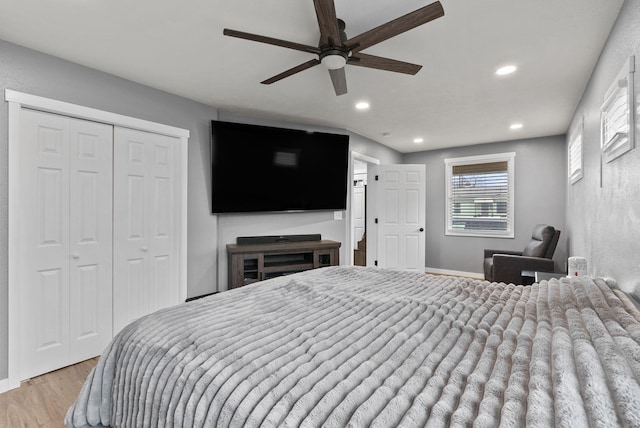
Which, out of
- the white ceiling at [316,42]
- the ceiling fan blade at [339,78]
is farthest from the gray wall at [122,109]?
the ceiling fan blade at [339,78]

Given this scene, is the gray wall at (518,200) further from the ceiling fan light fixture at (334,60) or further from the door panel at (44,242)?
the door panel at (44,242)

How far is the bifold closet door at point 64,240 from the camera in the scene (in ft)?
7.66

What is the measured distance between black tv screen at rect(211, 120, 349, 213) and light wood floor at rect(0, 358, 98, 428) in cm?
193

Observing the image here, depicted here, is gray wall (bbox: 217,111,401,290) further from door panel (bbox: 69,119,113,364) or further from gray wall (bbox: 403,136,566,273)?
gray wall (bbox: 403,136,566,273)

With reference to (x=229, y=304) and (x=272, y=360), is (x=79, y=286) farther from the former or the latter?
(x=272, y=360)

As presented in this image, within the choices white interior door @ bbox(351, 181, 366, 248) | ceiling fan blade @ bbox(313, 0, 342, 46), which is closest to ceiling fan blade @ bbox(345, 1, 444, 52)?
ceiling fan blade @ bbox(313, 0, 342, 46)

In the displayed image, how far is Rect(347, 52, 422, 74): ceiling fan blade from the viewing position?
6.64ft

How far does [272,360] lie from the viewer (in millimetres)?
911

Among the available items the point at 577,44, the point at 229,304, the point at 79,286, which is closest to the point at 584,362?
the point at 229,304

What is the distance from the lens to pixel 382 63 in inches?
82.6

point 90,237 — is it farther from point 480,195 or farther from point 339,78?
Answer: point 480,195

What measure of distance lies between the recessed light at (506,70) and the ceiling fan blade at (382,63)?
1.03m

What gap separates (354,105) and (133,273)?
2.84 metres

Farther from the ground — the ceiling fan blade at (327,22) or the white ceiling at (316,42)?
the white ceiling at (316,42)
